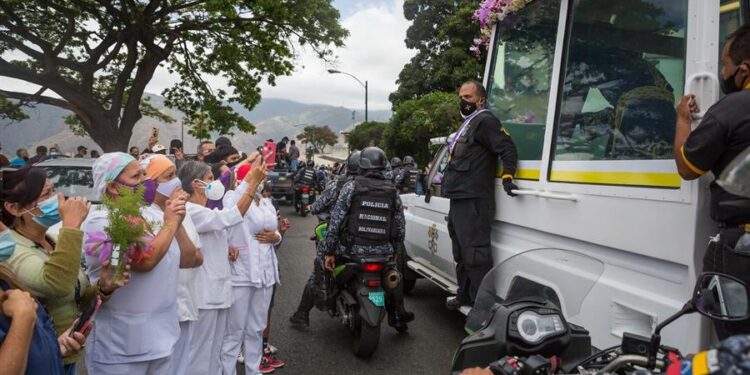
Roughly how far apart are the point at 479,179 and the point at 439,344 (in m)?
1.89

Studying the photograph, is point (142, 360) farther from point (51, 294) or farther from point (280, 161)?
point (280, 161)

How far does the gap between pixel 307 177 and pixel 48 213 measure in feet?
40.5

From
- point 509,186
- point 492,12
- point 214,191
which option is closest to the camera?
point 214,191

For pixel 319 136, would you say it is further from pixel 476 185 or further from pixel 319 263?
pixel 476 185

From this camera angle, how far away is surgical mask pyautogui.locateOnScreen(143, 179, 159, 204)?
2.84 meters

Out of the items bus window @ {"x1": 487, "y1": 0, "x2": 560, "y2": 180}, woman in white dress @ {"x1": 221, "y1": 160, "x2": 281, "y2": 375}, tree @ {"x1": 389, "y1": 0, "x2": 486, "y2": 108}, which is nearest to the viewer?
bus window @ {"x1": 487, "y1": 0, "x2": 560, "y2": 180}

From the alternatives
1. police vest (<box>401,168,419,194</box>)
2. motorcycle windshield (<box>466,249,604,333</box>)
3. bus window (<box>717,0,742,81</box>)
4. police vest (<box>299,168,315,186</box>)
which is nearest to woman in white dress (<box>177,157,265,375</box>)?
motorcycle windshield (<box>466,249,604,333</box>)

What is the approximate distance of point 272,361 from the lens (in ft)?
14.3

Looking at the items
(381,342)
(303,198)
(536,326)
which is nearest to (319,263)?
(381,342)

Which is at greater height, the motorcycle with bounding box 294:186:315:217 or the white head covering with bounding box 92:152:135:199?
the white head covering with bounding box 92:152:135:199

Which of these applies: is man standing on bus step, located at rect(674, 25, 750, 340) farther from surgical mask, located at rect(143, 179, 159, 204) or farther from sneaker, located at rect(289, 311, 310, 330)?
sneaker, located at rect(289, 311, 310, 330)

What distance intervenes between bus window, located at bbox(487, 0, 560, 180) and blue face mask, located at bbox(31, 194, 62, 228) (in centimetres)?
280

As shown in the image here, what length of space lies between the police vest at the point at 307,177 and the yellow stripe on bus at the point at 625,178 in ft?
38.3

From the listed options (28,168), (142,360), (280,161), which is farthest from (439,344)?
(280,161)
